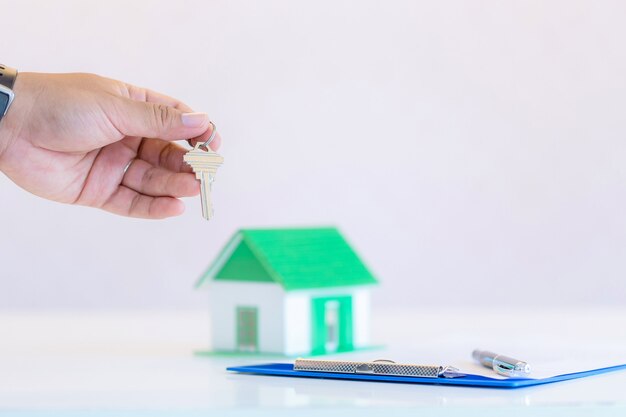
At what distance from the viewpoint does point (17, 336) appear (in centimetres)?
179

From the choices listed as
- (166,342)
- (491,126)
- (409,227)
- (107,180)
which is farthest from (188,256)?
(107,180)

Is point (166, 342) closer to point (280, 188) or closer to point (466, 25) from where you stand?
point (280, 188)

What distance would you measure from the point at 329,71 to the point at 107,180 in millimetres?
1568

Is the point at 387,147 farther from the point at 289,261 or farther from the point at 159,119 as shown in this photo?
the point at 159,119

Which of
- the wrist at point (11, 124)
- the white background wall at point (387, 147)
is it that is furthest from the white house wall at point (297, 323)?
the white background wall at point (387, 147)

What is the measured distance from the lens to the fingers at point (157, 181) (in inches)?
54.4

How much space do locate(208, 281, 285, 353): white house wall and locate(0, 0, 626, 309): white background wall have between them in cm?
139

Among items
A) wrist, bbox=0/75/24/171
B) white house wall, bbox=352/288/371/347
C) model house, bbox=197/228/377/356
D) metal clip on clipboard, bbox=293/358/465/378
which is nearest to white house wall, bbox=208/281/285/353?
model house, bbox=197/228/377/356

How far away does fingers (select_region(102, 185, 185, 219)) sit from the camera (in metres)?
1.42

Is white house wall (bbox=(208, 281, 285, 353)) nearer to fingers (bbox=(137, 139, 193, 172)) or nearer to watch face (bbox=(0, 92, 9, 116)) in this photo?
fingers (bbox=(137, 139, 193, 172))

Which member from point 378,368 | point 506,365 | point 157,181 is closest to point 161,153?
point 157,181

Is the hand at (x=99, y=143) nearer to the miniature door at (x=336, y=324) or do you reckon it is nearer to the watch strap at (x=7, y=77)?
the watch strap at (x=7, y=77)

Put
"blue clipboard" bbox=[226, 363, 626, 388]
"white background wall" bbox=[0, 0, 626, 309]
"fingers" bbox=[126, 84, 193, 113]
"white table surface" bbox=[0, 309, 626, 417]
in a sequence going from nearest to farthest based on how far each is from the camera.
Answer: "white table surface" bbox=[0, 309, 626, 417] → "blue clipboard" bbox=[226, 363, 626, 388] → "fingers" bbox=[126, 84, 193, 113] → "white background wall" bbox=[0, 0, 626, 309]

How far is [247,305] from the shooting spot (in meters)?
1.51
